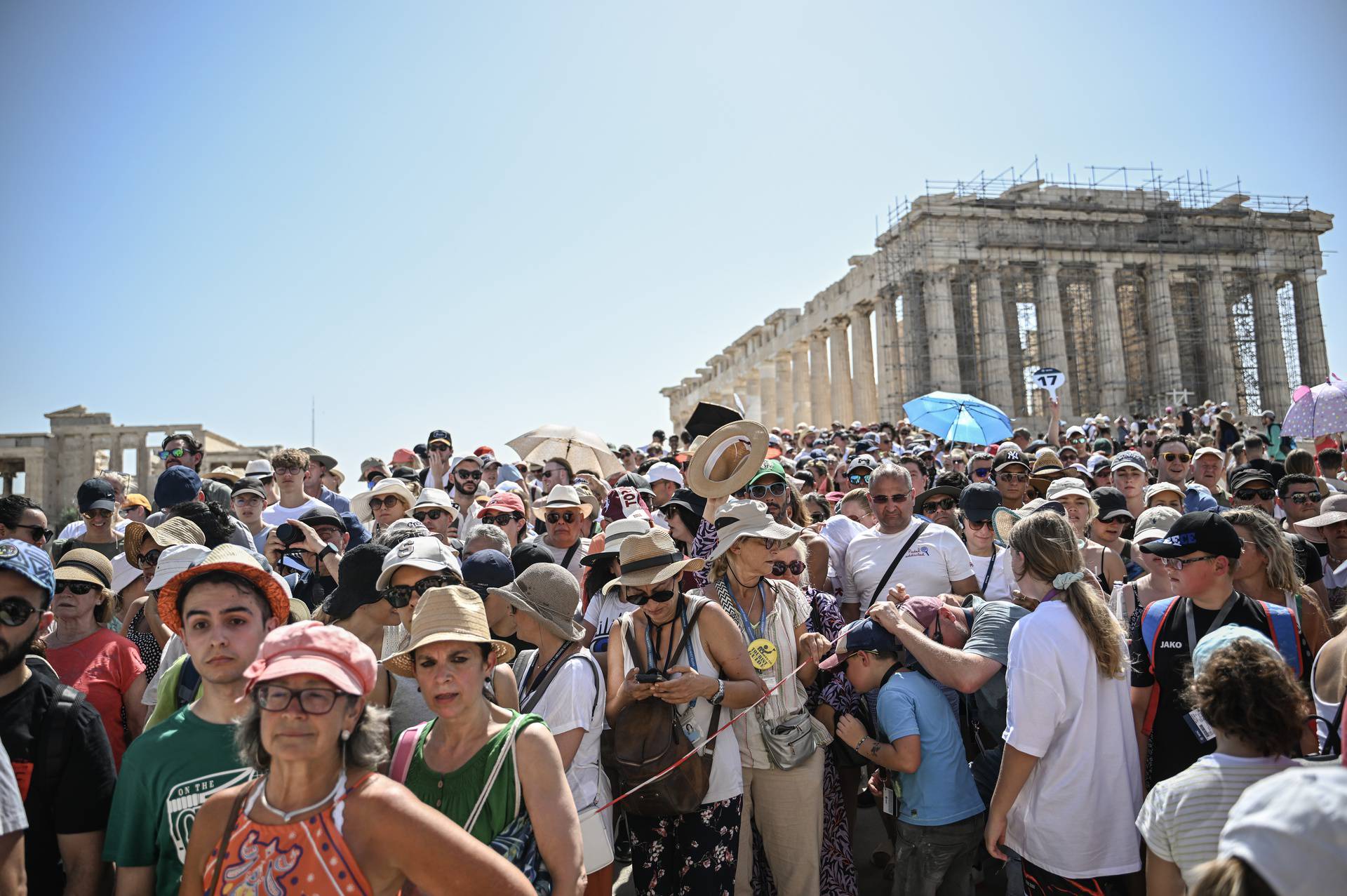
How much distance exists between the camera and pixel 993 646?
4.38m

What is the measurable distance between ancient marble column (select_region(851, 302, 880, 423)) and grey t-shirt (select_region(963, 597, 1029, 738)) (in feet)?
116

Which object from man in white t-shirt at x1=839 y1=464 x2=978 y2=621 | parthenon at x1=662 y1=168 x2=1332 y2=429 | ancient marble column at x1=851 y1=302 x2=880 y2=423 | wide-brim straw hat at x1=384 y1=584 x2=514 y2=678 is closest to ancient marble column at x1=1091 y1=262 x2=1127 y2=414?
parthenon at x1=662 y1=168 x2=1332 y2=429

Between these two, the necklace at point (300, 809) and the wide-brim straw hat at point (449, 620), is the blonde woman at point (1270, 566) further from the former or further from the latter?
the necklace at point (300, 809)

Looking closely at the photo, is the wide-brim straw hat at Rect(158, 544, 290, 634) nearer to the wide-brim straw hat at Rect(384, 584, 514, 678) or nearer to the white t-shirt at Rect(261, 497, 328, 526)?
the wide-brim straw hat at Rect(384, 584, 514, 678)

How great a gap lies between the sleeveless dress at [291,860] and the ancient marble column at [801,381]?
44525mm

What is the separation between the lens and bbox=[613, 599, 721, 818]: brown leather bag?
13.0 ft

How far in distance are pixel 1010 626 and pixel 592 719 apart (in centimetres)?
221

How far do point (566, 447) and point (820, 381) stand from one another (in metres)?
35.1

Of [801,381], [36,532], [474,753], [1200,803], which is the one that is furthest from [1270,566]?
[801,381]

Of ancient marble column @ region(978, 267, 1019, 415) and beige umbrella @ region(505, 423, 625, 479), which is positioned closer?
beige umbrella @ region(505, 423, 625, 479)

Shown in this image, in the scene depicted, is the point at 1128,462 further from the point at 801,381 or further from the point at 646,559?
the point at 801,381

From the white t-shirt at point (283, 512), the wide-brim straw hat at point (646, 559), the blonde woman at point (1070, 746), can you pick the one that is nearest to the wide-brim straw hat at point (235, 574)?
the wide-brim straw hat at point (646, 559)

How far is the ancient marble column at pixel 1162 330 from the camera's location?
37688mm

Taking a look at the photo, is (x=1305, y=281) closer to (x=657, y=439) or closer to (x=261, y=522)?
(x=657, y=439)
